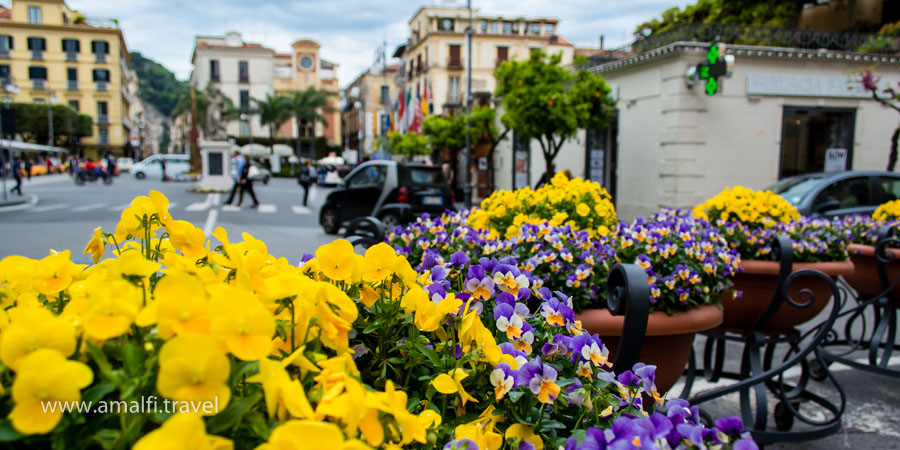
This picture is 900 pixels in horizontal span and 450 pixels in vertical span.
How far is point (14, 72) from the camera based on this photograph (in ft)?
214

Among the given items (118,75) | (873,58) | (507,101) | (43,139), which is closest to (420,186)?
(507,101)

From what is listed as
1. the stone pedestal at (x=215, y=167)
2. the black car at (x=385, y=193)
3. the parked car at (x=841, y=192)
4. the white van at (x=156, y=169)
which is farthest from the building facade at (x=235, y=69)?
the parked car at (x=841, y=192)

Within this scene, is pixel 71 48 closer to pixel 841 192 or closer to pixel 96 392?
pixel 841 192

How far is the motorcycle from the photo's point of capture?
33031mm

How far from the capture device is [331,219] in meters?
13.5

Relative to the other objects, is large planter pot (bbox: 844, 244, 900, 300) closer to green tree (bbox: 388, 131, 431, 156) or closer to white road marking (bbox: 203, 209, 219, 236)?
white road marking (bbox: 203, 209, 219, 236)

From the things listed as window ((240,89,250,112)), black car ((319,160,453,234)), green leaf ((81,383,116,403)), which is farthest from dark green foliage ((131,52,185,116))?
green leaf ((81,383,116,403))

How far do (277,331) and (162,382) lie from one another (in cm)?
23

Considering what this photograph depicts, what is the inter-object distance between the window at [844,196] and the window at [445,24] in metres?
46.9

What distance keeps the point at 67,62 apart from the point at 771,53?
232 feet

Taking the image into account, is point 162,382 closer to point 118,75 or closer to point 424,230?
point 424,230

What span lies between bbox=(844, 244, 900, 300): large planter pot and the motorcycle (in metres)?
35.9

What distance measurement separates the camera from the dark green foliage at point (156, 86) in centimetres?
13275

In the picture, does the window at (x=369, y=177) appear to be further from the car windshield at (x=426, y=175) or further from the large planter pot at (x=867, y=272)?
the large planter pot at (x=867, y=272)
